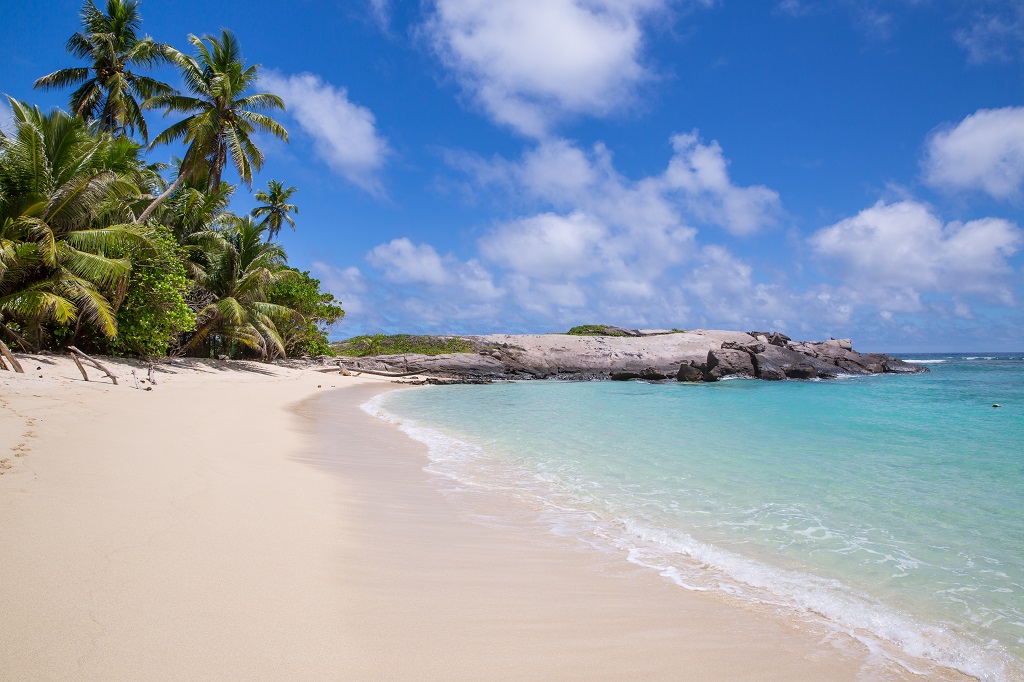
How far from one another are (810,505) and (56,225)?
19786 millimetres

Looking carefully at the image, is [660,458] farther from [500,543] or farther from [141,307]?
[141,307]

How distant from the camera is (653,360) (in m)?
37.5

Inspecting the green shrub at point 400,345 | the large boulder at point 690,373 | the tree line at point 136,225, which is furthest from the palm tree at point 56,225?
the large boulder at point 690,373

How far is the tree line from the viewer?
13891 mm

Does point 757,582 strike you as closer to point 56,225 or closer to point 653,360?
point 56,225

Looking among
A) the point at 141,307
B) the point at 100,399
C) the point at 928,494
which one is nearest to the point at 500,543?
the point at 928,494

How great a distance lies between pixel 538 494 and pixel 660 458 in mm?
3028

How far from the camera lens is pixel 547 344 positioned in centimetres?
4012

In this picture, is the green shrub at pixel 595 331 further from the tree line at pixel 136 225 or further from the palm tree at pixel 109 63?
the palm tree at pixel 109 63

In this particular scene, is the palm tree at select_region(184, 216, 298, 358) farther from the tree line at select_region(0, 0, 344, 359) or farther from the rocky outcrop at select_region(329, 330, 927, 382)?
the rocky outcrop at select_region(329, 330, 927, 382)

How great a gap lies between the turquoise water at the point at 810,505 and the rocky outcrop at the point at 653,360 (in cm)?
1998

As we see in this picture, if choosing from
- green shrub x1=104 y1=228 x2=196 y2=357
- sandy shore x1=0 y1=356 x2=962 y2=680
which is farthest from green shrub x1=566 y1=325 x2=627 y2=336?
sandy shore x1=0 y1=356 x2=962 y2=680

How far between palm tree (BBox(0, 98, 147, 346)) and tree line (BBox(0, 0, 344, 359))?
1.4 inches

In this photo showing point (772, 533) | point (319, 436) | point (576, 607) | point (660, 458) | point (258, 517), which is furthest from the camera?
point (319, 436)
